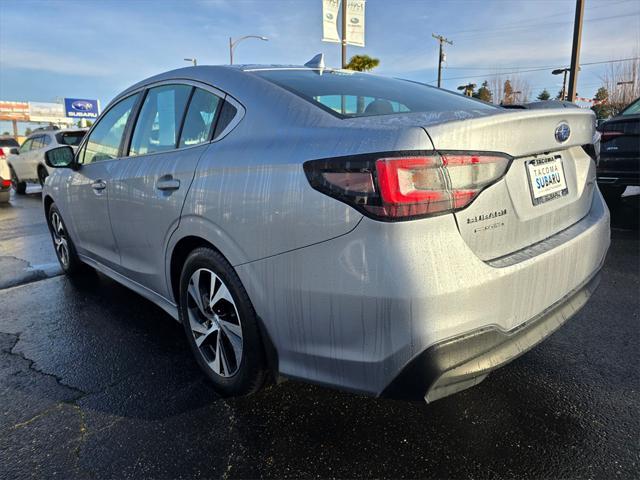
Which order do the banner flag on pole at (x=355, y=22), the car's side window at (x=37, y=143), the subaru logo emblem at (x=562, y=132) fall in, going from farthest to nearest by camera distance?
the banner flag on pole at (x=355, y=22)
the car's side window at (x=37, y=143)
the subaru logo emblem at (x=562, y=132)

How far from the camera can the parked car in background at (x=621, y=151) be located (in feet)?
17.9

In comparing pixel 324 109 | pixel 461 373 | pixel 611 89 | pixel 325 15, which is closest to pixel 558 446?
pixel 461 373

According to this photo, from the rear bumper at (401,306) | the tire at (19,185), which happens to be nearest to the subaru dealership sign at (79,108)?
the tire at (19,185)

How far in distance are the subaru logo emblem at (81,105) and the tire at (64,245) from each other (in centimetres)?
6756

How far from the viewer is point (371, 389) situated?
5.39 ft

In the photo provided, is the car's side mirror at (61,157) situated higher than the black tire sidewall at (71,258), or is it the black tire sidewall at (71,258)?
the car's side mirror at (61,157)

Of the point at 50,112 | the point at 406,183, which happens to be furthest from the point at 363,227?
the point at 50,112

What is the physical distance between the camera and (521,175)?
5.80ft

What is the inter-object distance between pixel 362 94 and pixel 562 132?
0.93 m

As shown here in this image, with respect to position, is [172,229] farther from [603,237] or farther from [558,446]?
[603,237]

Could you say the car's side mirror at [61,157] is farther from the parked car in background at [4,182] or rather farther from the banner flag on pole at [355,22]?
the banner flag on pole at [355,22]

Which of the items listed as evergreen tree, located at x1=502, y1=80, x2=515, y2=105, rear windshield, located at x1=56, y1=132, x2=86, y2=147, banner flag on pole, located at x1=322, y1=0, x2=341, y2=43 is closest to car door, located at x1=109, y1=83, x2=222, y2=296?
rear windshield, located at x1=56, y1=132, x2=86, y2=147

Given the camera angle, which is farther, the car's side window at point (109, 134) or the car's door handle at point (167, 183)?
the car's side window at point (109, 134)

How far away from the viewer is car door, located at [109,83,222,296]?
235cm
